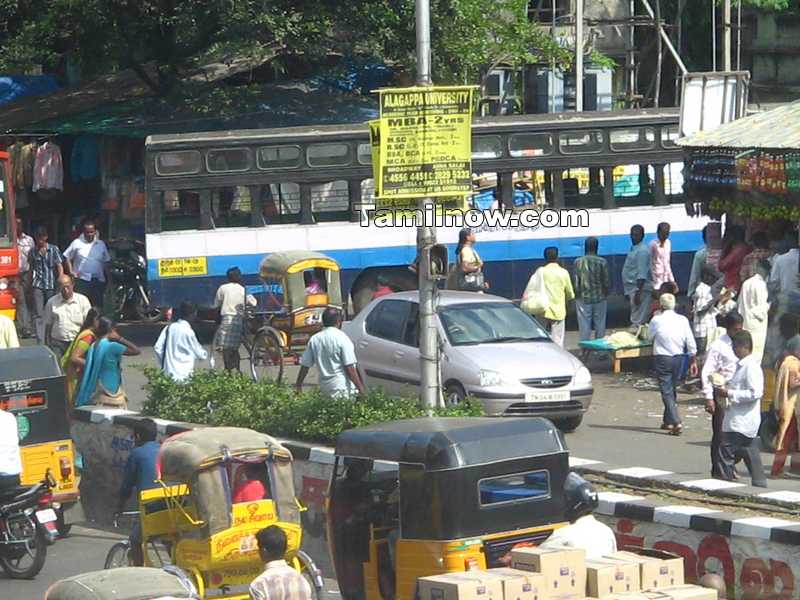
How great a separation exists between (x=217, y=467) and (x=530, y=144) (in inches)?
577

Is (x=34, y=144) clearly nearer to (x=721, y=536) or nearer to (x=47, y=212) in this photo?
(x=47, y=212)

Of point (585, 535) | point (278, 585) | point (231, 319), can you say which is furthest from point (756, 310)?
point (278, 585)

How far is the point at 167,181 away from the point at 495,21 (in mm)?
8538

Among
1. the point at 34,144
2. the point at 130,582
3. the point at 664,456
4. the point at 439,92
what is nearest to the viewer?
the point at 130,582

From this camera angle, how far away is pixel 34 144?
94.1 ft

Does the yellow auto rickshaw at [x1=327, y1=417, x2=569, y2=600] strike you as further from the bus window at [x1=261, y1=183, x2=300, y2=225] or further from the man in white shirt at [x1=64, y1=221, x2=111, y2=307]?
the man in white shirt at [x1=64, y1=221, x2=111, y2=307]

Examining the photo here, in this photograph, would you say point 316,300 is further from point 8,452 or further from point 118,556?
point 118,556

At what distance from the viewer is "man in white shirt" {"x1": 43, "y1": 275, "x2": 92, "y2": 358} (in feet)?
61.0

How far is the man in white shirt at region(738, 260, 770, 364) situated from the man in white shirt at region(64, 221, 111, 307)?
35.9ft

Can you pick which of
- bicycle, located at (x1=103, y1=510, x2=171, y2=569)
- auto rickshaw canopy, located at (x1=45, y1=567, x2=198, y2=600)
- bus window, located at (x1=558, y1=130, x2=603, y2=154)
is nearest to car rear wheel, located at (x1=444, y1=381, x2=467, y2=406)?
bicycle, located at (x1=103, y1=510, x2=171, y2=569)

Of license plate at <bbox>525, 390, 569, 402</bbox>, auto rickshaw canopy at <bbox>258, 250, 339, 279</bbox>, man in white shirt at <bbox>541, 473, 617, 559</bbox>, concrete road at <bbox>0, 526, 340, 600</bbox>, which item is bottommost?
concrete road at <bbox>0, 526, 340, 600</bbox>

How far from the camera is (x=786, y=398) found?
14.4 meters

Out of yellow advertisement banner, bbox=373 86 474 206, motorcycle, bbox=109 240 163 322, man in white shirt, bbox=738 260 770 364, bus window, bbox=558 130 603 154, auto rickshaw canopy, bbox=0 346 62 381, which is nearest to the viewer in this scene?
yellow advertisement banner, bbox=373 86 474 206

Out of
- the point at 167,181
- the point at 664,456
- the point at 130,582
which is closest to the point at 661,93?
the point at 167,181
